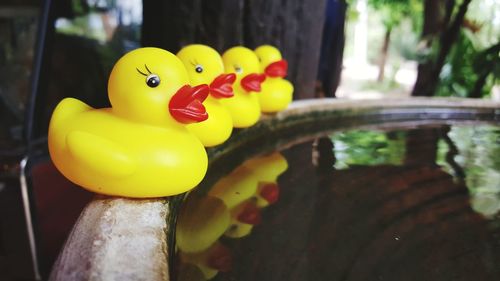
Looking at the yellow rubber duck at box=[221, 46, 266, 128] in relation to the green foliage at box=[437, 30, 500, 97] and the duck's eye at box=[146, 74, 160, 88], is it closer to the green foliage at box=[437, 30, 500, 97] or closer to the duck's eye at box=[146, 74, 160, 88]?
the duck's eye at box=[146, 74, 160, 88]

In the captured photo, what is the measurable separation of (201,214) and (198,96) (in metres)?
0.37

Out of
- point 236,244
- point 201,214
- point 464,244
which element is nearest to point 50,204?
point 201,214

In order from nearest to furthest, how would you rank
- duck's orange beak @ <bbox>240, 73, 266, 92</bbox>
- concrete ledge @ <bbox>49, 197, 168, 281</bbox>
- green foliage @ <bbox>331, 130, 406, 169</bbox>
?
concrete ledge @ <bbox>49, 197, 168, 281</bbox> < duck's orange beak @ <bbox>240, 73, 266, 92</bbox> < green foliage @ <bbox>331, 130, 406, 169</bbox>

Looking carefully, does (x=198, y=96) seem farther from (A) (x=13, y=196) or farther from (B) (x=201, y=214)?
(A) (x=13, y=196)

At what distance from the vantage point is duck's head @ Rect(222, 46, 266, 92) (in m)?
1.62

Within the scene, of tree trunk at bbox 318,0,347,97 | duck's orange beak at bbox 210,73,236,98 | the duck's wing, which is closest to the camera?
the duck's wing

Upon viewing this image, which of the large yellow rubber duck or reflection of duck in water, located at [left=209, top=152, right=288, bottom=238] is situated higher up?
the large yellow rubber duck

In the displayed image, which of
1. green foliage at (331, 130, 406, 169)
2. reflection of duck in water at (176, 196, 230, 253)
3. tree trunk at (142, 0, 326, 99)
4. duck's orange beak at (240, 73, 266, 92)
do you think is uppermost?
tree trunk at (142, 0, 326, 99)

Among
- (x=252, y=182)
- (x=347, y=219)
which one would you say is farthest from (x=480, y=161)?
(x=252, y=182)

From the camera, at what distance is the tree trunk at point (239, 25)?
222cm

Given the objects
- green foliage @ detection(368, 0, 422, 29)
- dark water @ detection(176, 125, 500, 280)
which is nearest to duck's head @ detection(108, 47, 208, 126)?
dark water @ detection(176, 125, 500, 280)

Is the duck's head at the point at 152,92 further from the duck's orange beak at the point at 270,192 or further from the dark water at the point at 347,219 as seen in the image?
the duck's orange beak at the point at 270,192

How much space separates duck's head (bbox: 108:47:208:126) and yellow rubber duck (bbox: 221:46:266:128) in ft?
1.97

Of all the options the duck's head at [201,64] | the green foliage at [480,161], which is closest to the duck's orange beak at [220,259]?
the duck's head at [201,64]
